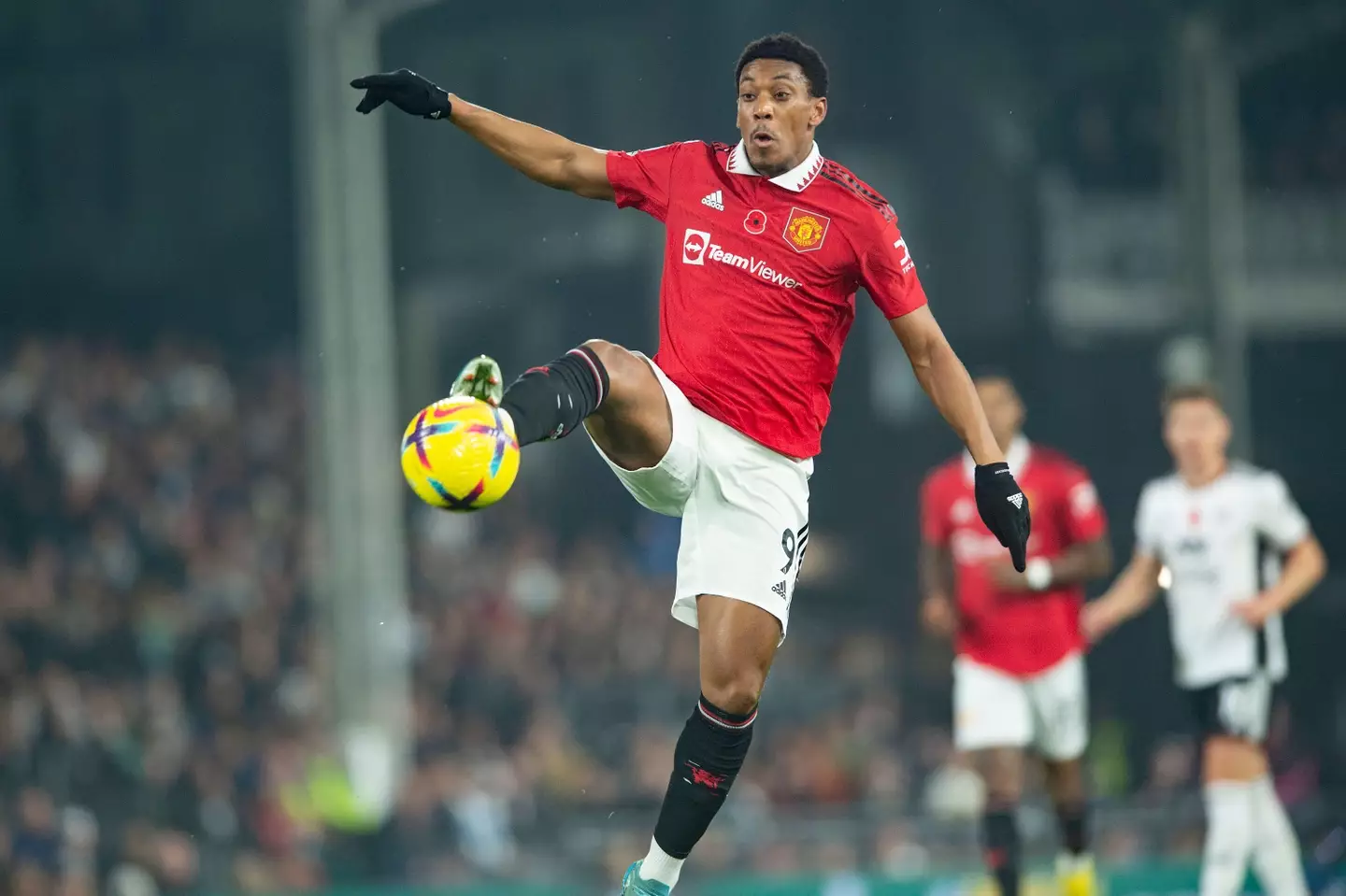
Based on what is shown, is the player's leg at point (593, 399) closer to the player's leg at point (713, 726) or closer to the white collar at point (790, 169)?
the player's leg at point (713, 726)

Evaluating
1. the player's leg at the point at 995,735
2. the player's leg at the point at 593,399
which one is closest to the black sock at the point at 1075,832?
the player's leg at the point at 995,735

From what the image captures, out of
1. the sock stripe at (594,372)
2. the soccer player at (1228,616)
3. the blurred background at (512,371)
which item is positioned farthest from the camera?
the blurred background at (512,371)

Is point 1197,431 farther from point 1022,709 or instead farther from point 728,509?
point 728,509

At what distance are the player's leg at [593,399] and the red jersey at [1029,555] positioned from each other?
3.12 meters

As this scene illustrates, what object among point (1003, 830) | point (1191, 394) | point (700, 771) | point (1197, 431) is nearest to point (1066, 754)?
point (1003, 830)

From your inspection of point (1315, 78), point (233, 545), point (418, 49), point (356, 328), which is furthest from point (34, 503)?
point (1315, 78)

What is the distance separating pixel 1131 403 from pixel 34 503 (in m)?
11.1

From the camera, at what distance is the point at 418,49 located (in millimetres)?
20031

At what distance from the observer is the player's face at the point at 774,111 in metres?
5.41

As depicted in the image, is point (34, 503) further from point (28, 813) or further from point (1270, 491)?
point (1270, 491)

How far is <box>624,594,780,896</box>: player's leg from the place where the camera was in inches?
216

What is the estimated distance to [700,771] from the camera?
5.53 m

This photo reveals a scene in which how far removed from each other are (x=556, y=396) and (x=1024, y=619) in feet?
12.9

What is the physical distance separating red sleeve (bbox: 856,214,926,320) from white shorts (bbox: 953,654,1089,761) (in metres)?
3.13
